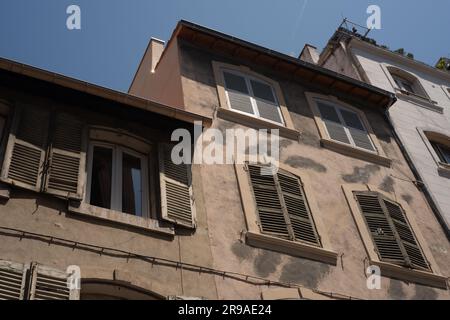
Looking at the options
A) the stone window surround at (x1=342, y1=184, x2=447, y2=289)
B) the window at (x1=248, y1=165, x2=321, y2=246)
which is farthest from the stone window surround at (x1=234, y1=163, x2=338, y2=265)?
the stone window surround at (x1=342, y1=184, x2=447, y2=289)

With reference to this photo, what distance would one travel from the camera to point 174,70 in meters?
12.3

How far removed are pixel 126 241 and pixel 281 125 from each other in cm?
518

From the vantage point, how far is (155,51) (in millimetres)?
15680

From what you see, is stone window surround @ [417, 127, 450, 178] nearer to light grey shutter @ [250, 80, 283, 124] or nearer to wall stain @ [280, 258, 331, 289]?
light grey shutter @ [250, 80, 283, 124]

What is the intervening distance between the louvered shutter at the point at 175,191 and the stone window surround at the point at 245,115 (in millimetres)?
2231

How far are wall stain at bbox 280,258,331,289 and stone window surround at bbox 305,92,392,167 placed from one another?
3.72m

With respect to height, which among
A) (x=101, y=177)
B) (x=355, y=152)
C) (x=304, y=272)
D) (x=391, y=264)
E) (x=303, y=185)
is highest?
(x=355, y=152)

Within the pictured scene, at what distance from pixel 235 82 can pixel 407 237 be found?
4858mm

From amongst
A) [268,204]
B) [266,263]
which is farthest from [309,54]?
[266,263]

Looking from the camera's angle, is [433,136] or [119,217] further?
[433,136]

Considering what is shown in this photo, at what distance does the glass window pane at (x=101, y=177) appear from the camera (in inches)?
317

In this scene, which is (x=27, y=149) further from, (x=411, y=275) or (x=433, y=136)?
(x=433, y=136)

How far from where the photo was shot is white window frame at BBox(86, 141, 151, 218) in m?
8.09

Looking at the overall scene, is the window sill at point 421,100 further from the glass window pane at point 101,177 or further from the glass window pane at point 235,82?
the glass window pane at point 101,177
